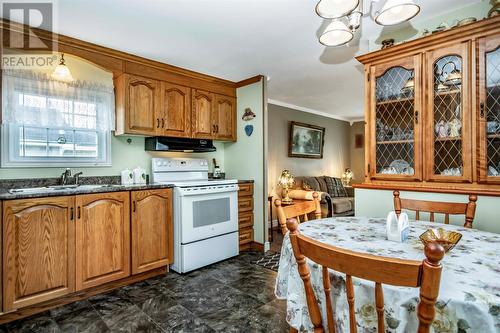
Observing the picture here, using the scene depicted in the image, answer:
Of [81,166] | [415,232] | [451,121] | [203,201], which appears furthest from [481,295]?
[81,166]

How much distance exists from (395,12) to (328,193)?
418 cm

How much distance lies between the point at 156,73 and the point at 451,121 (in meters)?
2.90

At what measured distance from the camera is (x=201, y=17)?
217cm

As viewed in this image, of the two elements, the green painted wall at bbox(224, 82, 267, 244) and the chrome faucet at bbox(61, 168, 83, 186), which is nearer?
the chrome faucet at bbox(61, 168, 83, 186)

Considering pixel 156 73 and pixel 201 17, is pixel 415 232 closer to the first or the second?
pixel 201 17

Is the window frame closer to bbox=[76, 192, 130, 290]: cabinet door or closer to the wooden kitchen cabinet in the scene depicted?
the wooden kitchen cabinet

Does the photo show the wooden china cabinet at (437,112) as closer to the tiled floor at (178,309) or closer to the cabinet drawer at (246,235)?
the tiled floor at (178,309)

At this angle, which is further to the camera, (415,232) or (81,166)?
(81,166)

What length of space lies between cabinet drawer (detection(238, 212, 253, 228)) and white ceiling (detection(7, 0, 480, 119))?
6.10ft

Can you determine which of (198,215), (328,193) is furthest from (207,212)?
(328,193)

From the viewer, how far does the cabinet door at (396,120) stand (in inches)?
86.0

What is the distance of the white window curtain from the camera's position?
2.32m

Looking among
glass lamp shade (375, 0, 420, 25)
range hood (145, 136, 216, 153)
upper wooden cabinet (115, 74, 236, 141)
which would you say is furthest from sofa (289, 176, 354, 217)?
glass lamp shade (375, 0, 420, 25)

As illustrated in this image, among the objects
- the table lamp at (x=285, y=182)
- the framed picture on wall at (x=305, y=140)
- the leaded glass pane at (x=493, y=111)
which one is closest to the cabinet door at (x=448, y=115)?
the leaded glass pane at (x=493, y=111)
